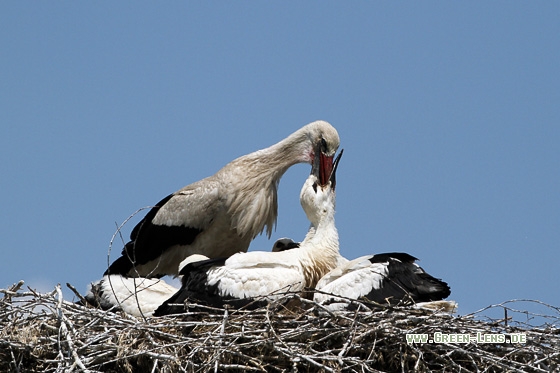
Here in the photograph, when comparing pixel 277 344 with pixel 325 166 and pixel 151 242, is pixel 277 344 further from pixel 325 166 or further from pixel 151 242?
pixel 151 242

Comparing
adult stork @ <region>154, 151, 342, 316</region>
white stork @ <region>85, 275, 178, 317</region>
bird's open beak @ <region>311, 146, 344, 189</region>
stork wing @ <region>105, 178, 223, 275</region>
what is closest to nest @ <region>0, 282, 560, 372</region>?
adult stork @ <region>154, 151, 342, 316</region>

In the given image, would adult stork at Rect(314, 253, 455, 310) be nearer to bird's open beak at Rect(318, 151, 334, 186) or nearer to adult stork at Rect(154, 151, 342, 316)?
adult stork at Rect(154, 151, 342, 316)

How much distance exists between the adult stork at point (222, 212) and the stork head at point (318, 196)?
0.51 m

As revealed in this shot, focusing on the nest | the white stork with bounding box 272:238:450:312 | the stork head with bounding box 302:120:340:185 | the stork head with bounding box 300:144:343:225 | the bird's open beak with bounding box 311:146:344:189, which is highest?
the stork head with bounding box 302:120:340:185

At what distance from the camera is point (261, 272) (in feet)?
24.8

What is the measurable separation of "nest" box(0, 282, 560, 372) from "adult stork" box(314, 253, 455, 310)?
37 cm

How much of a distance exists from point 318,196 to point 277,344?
78.3 inches

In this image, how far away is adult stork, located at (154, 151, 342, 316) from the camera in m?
7.46

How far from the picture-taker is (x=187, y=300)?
7.25 metres

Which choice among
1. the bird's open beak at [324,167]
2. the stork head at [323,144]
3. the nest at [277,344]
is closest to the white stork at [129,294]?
the nest at [277,344]

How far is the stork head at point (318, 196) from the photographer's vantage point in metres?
8.33

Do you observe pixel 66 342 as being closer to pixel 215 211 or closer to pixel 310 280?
pixel 310 280

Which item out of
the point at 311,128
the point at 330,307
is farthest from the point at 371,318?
the point at 311,128

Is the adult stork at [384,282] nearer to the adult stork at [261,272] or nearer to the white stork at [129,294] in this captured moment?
the adult stork at [261,272]
